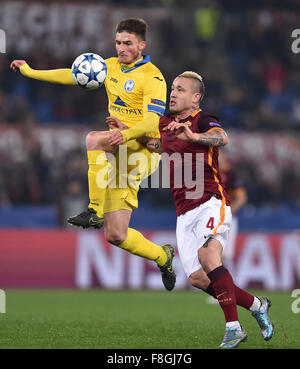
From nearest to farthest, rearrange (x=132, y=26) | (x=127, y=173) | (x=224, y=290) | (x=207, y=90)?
1. (x=224, y=290)
2. (x=132, y=26)
3. (x=127, y=173)
4. (x=207, y=90)

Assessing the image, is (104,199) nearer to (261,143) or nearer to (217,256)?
(217,256)

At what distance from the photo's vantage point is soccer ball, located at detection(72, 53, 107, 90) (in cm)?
706

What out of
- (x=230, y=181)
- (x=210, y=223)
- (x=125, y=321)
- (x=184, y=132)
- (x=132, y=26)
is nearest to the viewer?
(x=184, y=132)

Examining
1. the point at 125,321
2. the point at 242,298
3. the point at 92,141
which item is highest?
the point at 92,141

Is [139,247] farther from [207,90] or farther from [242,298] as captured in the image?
[207,90]

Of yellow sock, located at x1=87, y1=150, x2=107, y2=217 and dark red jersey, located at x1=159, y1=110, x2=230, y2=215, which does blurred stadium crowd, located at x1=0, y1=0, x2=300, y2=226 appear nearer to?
yellow sock, located at x1=87, y1=150, x2=107, y2=217

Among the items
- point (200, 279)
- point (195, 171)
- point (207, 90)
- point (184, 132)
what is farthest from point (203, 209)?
point (207, 90)

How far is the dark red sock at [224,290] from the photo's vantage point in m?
6.25

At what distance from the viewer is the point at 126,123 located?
7.42 m

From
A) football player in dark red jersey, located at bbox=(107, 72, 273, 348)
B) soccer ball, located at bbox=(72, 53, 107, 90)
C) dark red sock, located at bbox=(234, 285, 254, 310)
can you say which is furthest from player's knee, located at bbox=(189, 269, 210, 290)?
soccer ball, located at bbox=(72, 53, 107, 90)

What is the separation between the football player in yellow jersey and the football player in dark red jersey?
433 mm

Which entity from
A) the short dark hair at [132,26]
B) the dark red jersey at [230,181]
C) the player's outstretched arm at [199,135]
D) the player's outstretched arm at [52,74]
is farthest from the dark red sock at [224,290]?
the dark red jersey at [230,181]

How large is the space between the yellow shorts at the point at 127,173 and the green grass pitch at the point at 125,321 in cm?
119

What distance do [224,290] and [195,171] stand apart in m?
1.03
